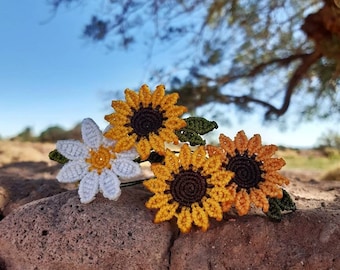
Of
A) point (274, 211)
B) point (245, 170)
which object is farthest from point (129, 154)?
point (274, 211)

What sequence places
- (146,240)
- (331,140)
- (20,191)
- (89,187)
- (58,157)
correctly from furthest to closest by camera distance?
(331,140) < (20,191) < (58,157) < (89,187) < (146,240)

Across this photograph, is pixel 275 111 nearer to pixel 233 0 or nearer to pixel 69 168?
pixel 233 0

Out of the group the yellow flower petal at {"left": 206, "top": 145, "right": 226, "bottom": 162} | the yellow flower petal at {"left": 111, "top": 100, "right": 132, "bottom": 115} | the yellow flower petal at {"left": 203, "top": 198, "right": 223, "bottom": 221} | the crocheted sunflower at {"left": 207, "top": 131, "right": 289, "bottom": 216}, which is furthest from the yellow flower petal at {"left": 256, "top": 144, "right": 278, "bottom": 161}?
the yellow flower petal at {"left": 111, "top": 100, "right": 132, "bottom": 115}

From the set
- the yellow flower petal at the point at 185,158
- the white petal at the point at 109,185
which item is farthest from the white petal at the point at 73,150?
the yellow flower petal at the point at 185,158

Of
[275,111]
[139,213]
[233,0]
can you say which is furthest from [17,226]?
[275,111]

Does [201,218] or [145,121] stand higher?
[145,121]

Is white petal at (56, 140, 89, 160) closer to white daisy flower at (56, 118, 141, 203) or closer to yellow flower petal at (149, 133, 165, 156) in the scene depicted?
white daisy flower at (56, 118, 141, 203)

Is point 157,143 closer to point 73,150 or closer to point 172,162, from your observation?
point 172,162
